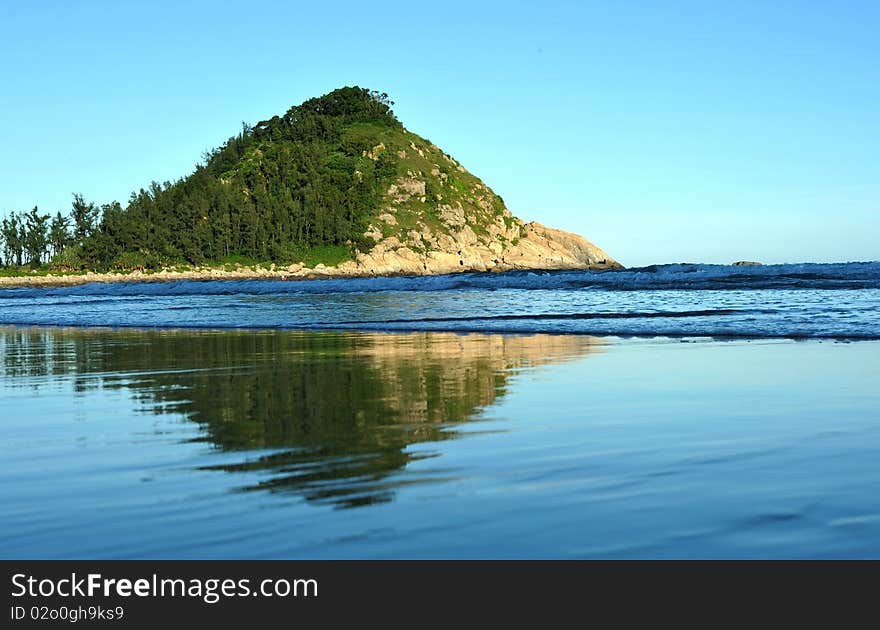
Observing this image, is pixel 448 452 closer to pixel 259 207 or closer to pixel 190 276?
pixel 190 276

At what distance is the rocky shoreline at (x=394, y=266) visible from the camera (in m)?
112

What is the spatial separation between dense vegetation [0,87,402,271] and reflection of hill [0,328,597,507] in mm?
112594

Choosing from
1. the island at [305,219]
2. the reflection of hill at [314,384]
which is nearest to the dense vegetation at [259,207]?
the island at [305,219]

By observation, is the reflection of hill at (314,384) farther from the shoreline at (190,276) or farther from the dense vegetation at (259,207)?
the dense vegetation at (259,207)

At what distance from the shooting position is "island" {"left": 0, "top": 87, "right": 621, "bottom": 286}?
125125mm

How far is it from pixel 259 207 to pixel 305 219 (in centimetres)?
766

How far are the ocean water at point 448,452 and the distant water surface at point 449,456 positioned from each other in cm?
2

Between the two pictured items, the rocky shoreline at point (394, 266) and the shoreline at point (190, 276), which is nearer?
the shoreline at point (190, 276)

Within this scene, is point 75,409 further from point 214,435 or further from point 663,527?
point 663,527

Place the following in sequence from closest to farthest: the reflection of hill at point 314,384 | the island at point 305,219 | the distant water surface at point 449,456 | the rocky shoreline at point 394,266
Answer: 1. the distant water surface at point 449,456
2. the reflection of hill at point 314,384
3. the rocky shoreline at point 394,266
4. the island at point 305,219

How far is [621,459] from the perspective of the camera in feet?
20.2

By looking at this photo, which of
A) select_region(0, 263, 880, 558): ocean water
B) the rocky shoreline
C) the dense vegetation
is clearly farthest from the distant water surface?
the dense vegetation

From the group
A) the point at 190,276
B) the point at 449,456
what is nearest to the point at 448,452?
the point at 449,456
